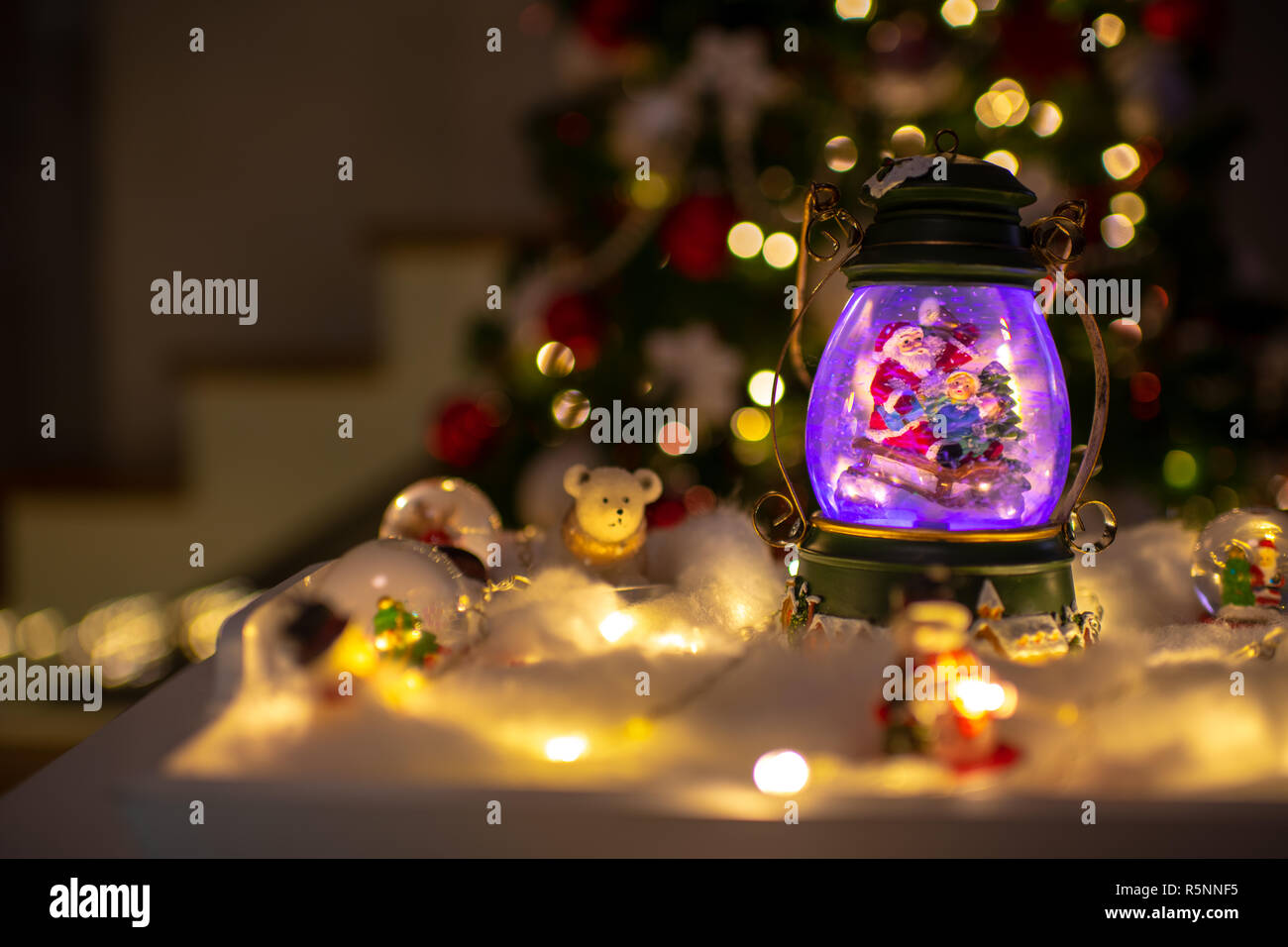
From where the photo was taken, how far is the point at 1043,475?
39.2 inches

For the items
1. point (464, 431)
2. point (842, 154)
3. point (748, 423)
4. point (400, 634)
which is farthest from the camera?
point (464, 431)

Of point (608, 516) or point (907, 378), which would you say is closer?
point (907, 378)

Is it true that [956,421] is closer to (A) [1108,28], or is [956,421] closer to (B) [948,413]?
(B) [948,413]

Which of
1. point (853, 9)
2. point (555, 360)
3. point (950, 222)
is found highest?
point (853, 9)

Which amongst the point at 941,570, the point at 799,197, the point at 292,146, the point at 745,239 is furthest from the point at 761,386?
the point at 292,146

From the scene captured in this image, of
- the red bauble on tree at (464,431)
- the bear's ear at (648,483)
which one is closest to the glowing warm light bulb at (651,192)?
the red bauble on tree at (464,431)

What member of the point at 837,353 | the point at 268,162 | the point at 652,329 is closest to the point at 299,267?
the point at 268,162

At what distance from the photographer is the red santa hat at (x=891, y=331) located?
98 centimetres

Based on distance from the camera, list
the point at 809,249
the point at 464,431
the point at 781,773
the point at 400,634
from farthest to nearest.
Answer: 1. the point at 464,431
2. the point at 809,249
3. the point at 400,634
4. the point at 781,773

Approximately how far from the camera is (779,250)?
Answer: 2.17 m

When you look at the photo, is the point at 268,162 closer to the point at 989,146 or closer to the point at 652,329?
the point at 652,329

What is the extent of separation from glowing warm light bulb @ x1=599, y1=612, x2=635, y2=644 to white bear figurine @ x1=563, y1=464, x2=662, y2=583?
171 mm

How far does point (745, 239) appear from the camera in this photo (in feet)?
7.12

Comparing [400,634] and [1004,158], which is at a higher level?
[1004,158]
